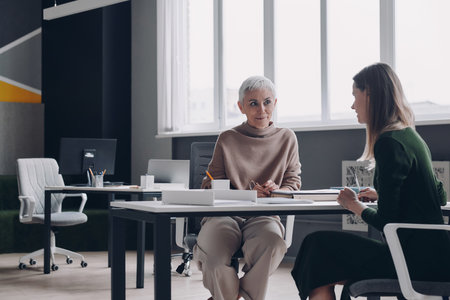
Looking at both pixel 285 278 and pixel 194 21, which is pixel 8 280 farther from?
pixel 194 21

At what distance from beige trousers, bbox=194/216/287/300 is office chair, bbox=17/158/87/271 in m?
3.07

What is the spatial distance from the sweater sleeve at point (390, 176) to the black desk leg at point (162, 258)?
0.71 m

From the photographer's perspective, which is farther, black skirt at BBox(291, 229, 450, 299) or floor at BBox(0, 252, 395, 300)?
floor at BBox(0, 252, 395, 300)

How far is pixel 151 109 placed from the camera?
7.44 metres

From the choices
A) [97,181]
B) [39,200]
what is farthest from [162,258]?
[39,200]

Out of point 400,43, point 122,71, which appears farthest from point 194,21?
point 400,43

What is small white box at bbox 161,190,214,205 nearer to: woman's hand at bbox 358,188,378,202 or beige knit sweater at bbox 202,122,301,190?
woman's hand at bbox 358,188,378,202

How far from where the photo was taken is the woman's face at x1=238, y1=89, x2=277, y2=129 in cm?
316

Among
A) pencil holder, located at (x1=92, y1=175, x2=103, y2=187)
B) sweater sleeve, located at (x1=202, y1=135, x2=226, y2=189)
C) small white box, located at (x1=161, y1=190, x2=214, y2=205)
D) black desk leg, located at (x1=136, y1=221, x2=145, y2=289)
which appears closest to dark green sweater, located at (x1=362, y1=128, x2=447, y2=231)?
small white box, located at (x1=161, y1=190, x2=214, y2=205)

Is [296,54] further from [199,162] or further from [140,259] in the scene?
[140,259]

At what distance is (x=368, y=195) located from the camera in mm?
2416

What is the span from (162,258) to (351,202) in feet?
2.29

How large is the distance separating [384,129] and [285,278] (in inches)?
120

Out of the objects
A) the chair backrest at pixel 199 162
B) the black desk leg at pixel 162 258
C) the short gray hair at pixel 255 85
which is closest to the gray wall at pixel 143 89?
the chair backrest at pixel 199 162
